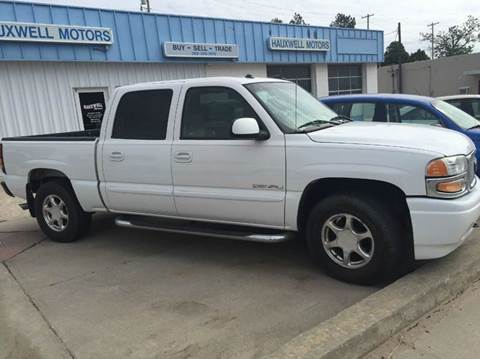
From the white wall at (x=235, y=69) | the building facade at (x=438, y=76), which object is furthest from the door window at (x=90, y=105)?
the building facade at (x=438, y=76)

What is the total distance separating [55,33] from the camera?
11.8 m

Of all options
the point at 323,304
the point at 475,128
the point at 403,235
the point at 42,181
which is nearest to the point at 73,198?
the point at 42,181

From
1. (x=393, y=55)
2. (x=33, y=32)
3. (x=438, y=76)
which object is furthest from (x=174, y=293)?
(x=393, y=55)

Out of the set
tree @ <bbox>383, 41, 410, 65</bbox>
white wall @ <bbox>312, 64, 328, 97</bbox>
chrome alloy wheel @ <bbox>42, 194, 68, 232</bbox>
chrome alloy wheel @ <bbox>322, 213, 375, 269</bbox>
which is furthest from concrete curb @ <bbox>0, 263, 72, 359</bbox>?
tree @ <bbox>383, 41, 410, 65</bbox>

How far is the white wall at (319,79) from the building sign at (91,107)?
9.77m

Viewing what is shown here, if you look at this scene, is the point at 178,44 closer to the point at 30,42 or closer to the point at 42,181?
the point at 30,42

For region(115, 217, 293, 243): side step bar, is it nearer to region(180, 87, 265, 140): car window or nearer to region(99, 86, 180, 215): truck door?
region(99, 86, 180, 215): truck door

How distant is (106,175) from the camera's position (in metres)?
5.39

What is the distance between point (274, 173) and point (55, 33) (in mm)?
9725

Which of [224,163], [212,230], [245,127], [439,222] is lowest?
[212,230]

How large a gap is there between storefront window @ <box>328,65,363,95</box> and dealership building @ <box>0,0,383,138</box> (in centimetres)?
Result: 301

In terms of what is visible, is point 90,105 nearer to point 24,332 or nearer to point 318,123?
point 318,123

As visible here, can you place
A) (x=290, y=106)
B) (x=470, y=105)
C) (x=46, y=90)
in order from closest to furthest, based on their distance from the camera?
(x=290, y=106)
(x=470, y=105)
(x=46, y=90)

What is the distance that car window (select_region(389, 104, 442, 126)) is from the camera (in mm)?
6707
